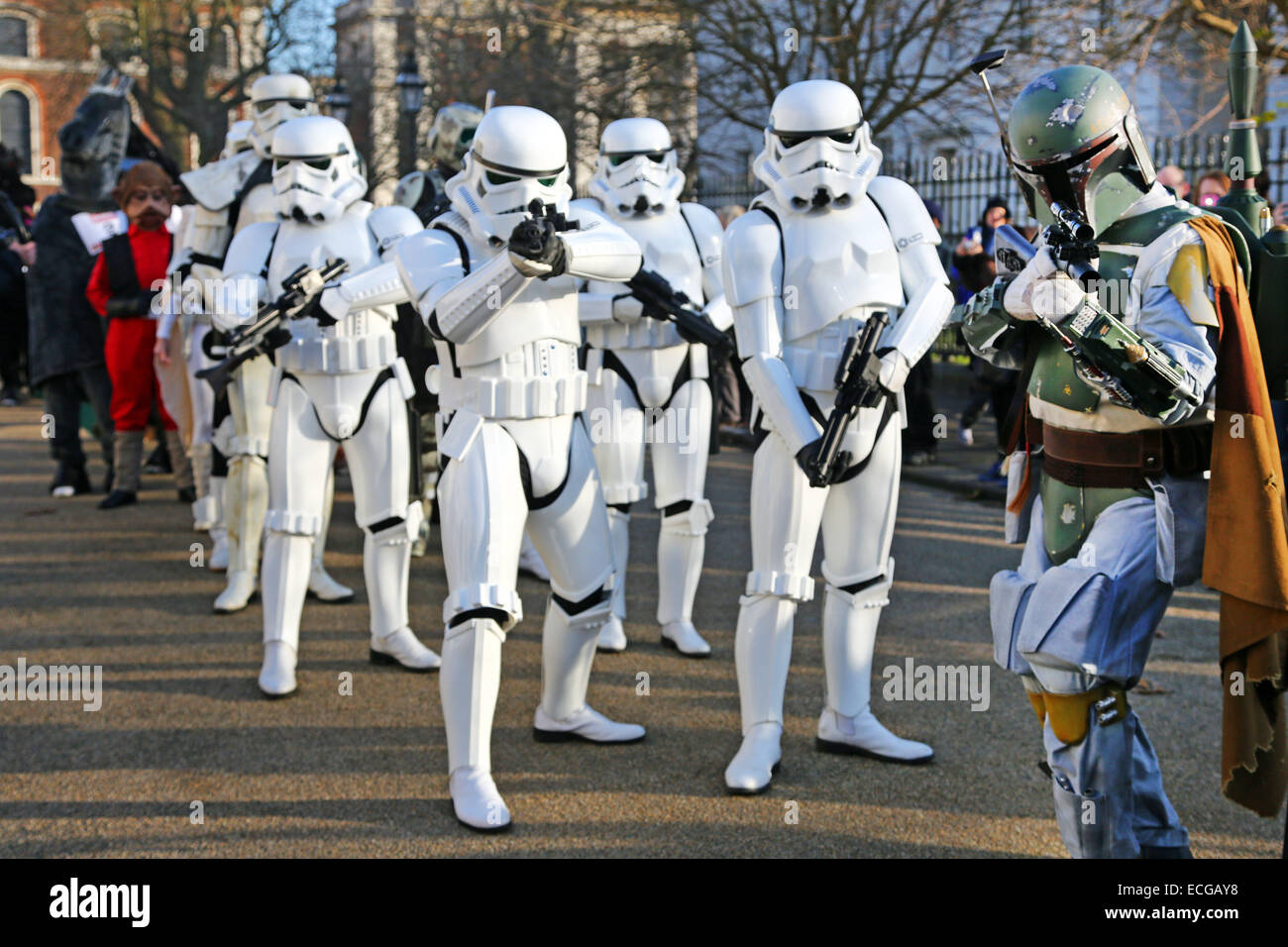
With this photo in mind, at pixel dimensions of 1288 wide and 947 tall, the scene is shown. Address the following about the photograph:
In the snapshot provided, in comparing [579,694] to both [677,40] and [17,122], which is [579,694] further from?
[17,122]

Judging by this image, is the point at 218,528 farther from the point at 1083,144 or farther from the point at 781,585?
the point at 1083,144

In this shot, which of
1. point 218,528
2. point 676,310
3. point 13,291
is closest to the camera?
point 676,310

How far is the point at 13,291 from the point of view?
548 inches

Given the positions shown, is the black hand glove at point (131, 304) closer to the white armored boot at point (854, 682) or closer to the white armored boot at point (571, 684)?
the white armored boot at point (571, 684)

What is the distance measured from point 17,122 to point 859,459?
48.5m

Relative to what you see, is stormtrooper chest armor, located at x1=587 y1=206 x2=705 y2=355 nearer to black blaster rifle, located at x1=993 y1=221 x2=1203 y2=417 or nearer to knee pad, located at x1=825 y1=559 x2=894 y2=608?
knee pad, located at x1=825 y1=559 x2=894 y2=608

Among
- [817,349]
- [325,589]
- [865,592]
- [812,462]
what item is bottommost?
[325,589]

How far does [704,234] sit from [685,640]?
1746 mm

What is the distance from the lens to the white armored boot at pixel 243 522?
22.3 ft

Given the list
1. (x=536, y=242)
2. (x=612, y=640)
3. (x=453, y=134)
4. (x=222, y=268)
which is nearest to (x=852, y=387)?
(x=536, y=242)

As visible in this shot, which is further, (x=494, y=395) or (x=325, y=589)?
(x=325, y=589)

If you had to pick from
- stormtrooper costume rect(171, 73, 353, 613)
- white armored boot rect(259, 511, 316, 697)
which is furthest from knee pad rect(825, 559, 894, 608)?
stormtrooper costume rect(171, 73, 353, 613)

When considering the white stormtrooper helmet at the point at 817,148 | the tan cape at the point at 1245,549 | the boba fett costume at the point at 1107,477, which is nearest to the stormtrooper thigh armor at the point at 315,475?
the white stormtrooper helmet at the point at 817,148
